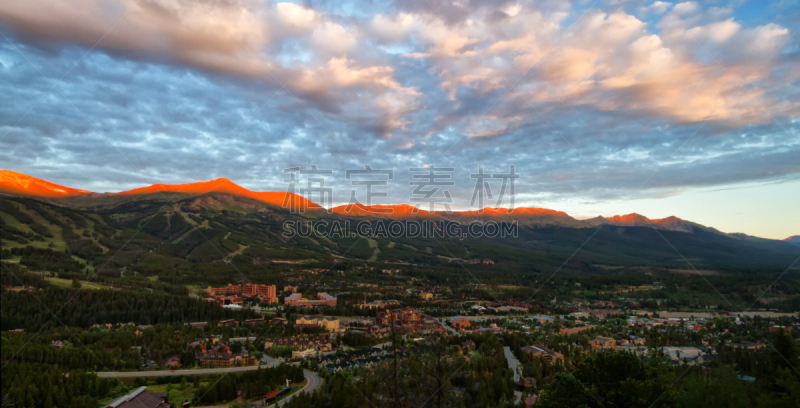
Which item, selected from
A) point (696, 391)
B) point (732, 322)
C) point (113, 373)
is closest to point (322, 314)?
point (113, 373)

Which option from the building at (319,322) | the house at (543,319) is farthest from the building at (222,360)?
the house at (543,319)

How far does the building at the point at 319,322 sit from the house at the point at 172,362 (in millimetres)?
11895

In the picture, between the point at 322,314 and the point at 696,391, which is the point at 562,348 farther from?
the point at 322,314

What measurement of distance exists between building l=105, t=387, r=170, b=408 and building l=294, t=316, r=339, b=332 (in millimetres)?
17723

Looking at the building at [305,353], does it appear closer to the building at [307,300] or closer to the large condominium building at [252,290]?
the building at [307,300]

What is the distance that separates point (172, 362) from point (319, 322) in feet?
47.7

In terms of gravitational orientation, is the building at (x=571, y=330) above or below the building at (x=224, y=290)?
below

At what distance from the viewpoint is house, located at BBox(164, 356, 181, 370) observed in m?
24.7

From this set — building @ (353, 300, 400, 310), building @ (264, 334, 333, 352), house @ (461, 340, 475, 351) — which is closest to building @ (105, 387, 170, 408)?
building @ (264, 334, 333, 352)

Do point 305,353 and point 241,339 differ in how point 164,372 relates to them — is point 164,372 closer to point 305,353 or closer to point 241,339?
point 241,339

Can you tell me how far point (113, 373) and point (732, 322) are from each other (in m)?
51.9

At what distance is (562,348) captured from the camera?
1117 inches

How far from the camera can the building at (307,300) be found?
159 feet

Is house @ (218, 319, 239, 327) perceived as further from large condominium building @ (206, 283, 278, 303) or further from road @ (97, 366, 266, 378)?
large condominium building @ (206, 283, 278, 303)
